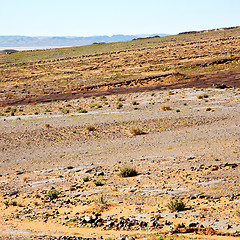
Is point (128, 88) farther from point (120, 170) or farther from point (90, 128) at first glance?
point (120, 170)

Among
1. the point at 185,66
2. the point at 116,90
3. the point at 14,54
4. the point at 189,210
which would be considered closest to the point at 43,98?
the point at 116,90

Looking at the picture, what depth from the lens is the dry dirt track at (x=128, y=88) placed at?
137 feet

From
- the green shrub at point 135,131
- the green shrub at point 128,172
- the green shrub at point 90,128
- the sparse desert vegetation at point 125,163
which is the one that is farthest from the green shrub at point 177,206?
the green shrub at point 90,128

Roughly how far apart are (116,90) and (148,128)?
68.4 feet

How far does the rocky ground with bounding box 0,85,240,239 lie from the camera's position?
10.2 metres

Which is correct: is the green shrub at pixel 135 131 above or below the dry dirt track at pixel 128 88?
below

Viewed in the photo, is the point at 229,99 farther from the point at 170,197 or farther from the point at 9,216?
the point at 9,216

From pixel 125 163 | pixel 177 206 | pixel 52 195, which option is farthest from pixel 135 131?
pixel 177 206

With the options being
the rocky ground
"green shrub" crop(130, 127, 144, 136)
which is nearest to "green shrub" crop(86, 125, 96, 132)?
the rocky ground

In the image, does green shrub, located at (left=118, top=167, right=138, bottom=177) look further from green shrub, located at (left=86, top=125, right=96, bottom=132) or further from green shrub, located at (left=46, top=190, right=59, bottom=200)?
green shrub, located at (left=86, top=125, right=96, bottom=132)

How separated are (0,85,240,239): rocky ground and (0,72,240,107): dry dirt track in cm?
1074

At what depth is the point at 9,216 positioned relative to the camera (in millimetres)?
12094

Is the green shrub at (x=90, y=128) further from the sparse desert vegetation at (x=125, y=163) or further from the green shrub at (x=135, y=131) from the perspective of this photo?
the green shrub at (x=135, y=131)

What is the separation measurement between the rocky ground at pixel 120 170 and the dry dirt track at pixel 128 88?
10.7 m
